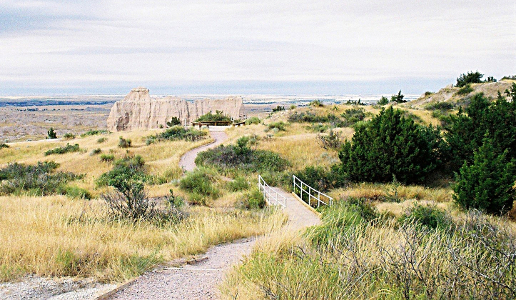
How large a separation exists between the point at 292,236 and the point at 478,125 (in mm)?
14621

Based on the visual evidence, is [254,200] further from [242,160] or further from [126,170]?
[126,170]

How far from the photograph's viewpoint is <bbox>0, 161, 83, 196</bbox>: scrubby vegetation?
52.1ft

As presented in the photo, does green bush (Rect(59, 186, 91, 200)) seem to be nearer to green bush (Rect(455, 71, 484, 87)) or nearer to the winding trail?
the winding trail

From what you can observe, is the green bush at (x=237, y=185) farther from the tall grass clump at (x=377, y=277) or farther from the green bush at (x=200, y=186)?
the tall grass clump at (x=377, y=277)

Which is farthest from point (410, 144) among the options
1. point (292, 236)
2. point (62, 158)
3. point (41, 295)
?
point (62, 158)

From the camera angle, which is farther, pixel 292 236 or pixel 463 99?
pixel 463 99

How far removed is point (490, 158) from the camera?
1261 centimetres

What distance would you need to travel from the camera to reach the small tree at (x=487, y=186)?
38.9 ft

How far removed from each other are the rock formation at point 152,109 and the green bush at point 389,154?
255 feet

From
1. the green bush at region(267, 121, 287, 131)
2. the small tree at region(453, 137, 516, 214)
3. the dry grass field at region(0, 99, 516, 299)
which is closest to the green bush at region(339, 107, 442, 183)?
the dry grass field at region(0, 99, 516, 299)

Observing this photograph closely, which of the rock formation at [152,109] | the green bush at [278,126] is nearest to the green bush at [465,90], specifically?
the green bush at [278,126]

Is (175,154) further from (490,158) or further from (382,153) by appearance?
(490,158)

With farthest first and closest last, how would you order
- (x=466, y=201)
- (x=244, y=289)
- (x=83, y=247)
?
1. (x=466, y=201)
2. (x=83, y=247)
3. (x=244, y=289)

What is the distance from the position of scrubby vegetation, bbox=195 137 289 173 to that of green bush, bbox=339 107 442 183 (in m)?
3.81
